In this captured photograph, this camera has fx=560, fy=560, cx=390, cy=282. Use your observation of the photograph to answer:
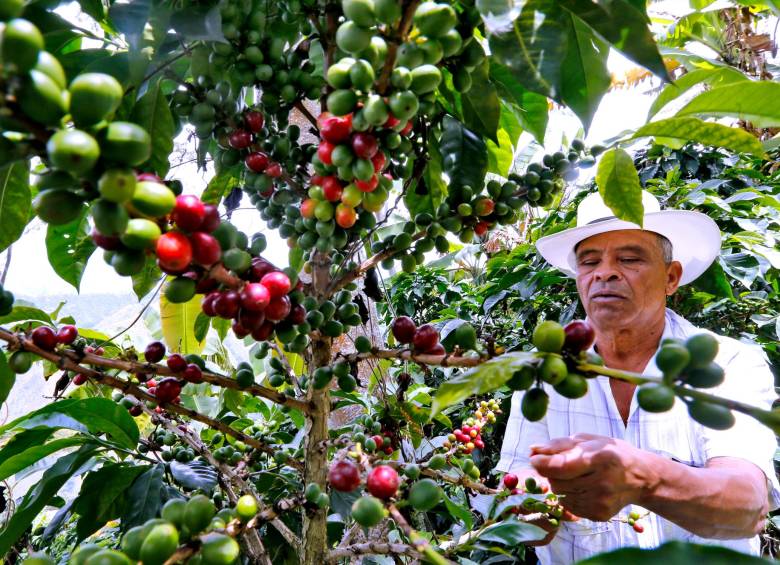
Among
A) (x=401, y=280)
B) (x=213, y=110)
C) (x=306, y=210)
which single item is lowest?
(x=306, y=210)

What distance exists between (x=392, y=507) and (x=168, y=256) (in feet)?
1.31

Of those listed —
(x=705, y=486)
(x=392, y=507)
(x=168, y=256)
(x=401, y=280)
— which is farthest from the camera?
(x=401, y=280)

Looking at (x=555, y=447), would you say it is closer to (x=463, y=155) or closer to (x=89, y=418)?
(x=463, y=155)

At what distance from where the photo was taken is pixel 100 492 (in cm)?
134

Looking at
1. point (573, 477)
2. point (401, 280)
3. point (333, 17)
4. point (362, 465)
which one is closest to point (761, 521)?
point (573, 477)

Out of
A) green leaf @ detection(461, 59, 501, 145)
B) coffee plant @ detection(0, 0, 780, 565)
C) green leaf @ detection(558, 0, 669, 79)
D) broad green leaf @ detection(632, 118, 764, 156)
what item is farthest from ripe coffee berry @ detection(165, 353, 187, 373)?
broad green leaf @ detection(632, 118, 764, 156)

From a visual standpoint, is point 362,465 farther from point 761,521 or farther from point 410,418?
point 761,521

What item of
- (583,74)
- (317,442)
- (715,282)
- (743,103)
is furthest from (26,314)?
(715,282)

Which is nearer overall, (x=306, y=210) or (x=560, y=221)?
(x=306, y=210)

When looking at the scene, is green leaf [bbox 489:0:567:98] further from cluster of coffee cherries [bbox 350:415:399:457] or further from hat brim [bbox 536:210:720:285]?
hat brim [bbox 536:210:720:285]

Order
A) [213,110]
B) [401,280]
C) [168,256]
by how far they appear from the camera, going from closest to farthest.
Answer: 1. [168,256]
2. [213,110]
3. [401,280]

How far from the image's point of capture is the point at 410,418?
1.66 m

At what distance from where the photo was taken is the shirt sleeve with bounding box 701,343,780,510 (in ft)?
5.74

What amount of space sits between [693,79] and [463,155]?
58cm
